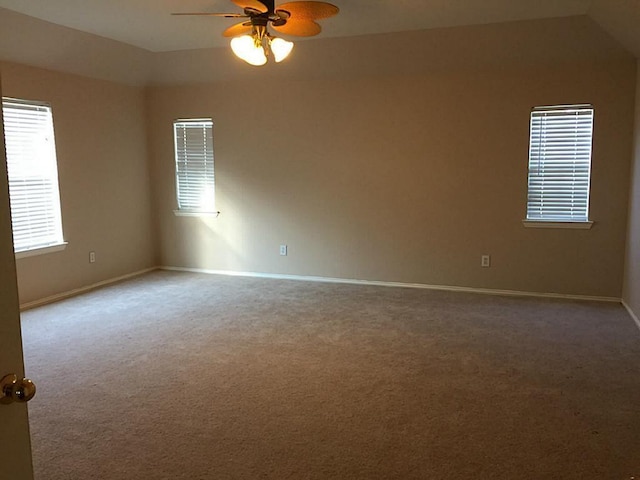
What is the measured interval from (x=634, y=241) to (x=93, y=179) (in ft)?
18.5

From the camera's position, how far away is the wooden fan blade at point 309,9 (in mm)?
3326

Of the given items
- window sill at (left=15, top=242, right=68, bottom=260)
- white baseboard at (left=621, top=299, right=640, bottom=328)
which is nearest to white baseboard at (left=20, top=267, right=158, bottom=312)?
window sill at (left=15, top=242, right=68, bottom=260)

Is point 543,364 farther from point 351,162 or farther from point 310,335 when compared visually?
point 351,162

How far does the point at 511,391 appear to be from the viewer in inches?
126

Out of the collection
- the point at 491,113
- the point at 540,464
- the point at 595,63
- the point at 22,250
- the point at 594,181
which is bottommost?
the point at 540,464

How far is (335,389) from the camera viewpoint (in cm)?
326

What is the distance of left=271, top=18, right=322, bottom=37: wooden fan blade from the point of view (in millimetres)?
3662

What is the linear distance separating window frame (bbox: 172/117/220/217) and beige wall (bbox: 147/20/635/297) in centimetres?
10

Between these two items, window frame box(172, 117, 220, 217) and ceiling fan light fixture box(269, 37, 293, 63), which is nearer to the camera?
ceiling fan light fixture box(269, 37, 293, 63)

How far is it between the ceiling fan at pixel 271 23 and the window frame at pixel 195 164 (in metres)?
2.67

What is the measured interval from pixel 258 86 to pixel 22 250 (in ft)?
10.3

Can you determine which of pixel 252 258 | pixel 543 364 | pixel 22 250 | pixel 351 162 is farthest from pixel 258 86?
pixel 543 364

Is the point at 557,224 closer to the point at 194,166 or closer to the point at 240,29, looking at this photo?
the point at 240,29

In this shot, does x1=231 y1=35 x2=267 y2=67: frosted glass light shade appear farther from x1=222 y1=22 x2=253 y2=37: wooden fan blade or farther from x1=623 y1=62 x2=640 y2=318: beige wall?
x1=623 y1=62 x2=640 y2=318: beige wall
